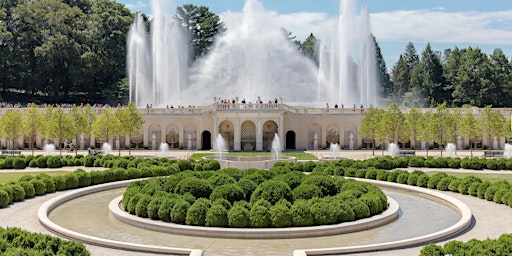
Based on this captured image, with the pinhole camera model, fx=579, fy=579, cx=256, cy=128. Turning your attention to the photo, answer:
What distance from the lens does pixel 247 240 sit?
1742cm

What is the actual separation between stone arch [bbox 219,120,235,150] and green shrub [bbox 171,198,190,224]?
134 feet

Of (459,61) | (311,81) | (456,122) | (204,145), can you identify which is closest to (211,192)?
(456,122)

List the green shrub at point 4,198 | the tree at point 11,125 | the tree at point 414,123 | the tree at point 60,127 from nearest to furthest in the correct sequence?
the green shrub at point 4,198, the tree at point 60,127, the tree at point 11,125, the tree at point 414,123

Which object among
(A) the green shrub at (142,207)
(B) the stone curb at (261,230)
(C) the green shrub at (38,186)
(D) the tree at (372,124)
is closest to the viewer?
(B) the stone curb at (261,230)

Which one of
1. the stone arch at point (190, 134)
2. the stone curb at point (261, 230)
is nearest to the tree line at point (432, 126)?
the stone arch at point (190, 134)

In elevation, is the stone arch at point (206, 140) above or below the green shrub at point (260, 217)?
above

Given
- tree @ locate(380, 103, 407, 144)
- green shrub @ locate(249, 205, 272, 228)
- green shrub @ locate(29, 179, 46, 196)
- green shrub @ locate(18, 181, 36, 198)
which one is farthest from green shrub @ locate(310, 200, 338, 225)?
tree @ locate(380, 103, 407, 144)

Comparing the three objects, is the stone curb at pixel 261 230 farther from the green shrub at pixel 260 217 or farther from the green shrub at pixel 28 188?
the green shrub at pixel 28 188

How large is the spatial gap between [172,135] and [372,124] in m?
21.5

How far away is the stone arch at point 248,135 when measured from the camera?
5900 cm

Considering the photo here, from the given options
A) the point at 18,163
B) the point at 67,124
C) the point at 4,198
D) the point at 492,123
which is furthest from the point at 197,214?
the point at 492,123

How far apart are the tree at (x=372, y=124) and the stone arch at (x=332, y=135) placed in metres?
6.06

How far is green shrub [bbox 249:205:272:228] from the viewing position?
18.2 metres

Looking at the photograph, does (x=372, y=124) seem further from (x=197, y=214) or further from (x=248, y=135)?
(x=197, y=214)
